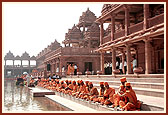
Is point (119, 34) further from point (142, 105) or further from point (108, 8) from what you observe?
point (142, 105)

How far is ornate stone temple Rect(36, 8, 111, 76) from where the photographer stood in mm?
30703

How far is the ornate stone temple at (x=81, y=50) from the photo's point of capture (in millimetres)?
30703

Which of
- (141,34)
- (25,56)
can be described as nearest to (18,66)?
(25,56)

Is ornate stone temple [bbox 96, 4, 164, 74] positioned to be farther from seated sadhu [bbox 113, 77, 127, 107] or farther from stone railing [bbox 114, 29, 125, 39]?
seated sadhu [bbox 113, 77, 127, 107]

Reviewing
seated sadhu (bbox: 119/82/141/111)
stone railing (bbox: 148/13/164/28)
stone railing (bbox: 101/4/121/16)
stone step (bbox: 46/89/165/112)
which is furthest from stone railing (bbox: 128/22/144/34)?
seated sadhu (bbox: 119/82/141/111)

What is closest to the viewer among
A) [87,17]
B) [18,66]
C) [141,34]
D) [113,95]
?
[113,95]

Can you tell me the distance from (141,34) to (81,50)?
16090 mm

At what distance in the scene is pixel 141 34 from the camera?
50.3 feet

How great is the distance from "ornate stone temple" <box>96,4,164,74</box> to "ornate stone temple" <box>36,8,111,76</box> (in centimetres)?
931

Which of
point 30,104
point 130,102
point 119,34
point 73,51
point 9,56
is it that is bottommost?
point 30,104

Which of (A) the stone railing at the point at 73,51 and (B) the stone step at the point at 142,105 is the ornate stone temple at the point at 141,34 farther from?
(A) the stone railing at the point at 73,51

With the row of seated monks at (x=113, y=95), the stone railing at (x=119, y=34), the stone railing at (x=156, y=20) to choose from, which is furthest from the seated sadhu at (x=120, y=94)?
the stone railing at (x=119, y=34)

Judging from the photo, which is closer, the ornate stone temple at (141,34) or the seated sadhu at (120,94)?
the seated sadhu at (120,94)

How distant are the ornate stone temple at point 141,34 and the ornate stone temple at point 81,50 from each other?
30.5ft
